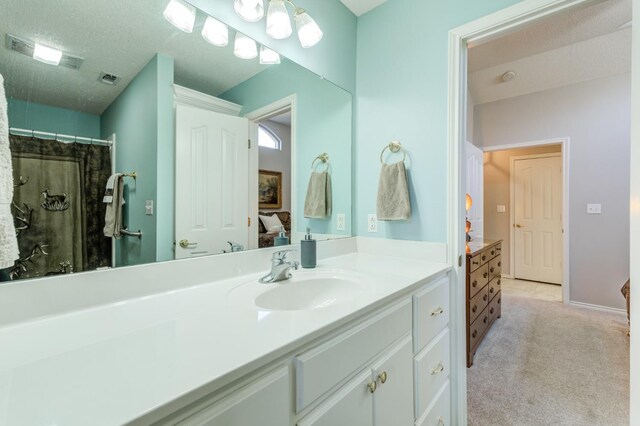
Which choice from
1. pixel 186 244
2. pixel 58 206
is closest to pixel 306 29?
pixel 186 244

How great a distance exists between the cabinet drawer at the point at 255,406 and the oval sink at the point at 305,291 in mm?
371

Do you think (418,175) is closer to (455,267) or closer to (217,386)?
(455,267)

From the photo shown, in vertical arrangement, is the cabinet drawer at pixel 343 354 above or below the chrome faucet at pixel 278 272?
below

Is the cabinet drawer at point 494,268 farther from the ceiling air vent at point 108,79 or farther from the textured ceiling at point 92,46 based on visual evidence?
the ceiling air vent at point 108,79

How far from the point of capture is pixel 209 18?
1.11 metres

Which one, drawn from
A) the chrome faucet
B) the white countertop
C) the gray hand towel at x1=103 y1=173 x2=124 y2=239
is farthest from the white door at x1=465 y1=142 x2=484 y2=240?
the gray hand towel at x1=103 y1=173 x2=124 y2=239

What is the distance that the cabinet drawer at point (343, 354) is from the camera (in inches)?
25.1

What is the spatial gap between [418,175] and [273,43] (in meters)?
0.99

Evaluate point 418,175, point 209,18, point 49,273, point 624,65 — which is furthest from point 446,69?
point 624,65

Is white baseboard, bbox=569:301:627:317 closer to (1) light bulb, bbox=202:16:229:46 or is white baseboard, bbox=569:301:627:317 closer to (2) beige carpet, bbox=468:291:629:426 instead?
(2) beige carpet, bbox=468:291:629:426

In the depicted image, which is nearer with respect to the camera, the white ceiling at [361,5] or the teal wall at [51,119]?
the teal wall at [51,119]

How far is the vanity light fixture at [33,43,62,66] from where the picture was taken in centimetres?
77

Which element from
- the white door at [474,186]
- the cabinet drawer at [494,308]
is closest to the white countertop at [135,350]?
the cabinet drawer at [494,308]

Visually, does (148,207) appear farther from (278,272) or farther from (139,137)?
(278,272)
